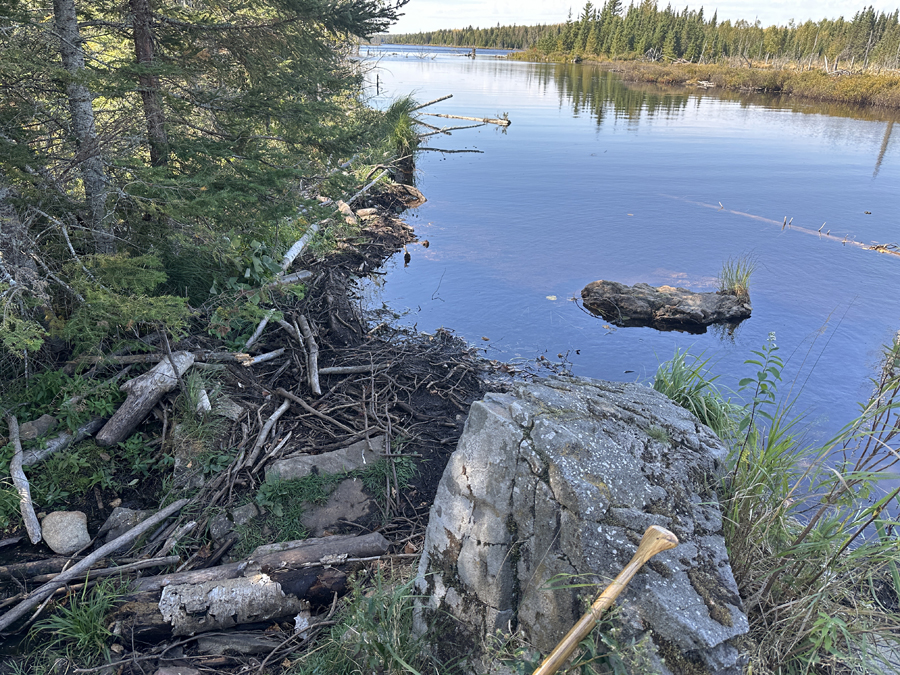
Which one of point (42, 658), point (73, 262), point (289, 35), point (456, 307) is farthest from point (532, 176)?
point (42, 658)

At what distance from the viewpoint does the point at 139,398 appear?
4.17m

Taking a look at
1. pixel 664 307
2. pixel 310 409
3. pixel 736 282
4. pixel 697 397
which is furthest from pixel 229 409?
pixel 736 282

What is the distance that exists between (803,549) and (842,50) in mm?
73876

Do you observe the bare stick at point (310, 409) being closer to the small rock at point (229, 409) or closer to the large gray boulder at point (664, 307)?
the small rock at point (229, 409)

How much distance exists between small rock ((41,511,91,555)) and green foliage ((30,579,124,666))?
1.79 feet

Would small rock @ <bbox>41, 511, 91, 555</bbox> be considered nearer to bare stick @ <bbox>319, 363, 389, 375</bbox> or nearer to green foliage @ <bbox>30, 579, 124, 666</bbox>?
green foliage @ <bbox>30, 579, 124, 666</bbox>

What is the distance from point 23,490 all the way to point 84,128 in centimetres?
280

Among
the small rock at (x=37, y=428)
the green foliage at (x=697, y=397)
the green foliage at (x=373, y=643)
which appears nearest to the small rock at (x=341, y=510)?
the green foliage at (x=373, y=643)

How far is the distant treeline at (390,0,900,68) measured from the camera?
56.3 metres

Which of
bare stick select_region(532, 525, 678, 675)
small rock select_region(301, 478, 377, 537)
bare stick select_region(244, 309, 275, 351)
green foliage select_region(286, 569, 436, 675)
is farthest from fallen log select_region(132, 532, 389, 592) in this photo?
bare stick select_region(244, 309, 275, 351)

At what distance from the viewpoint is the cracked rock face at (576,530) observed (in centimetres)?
213

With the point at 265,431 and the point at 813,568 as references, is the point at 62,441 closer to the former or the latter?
the point at 265,431

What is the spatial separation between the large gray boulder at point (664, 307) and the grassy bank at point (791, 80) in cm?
3478

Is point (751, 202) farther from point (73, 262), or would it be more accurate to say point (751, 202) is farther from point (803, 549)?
point (73, 262)
